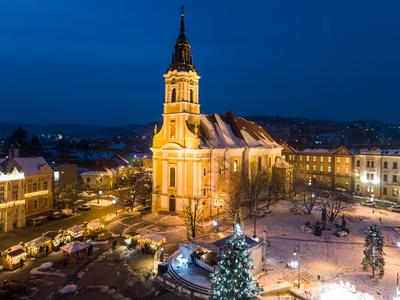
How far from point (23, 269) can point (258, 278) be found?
1714 centimetres

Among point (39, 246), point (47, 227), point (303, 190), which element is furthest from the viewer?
point (303, 190)

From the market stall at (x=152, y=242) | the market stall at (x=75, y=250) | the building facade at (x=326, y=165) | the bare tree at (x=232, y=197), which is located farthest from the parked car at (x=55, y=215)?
the building facade at (x=326, y=165)

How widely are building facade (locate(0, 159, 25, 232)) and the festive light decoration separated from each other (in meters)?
29.8

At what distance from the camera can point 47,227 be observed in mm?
34438

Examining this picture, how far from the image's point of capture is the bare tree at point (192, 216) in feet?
96.8

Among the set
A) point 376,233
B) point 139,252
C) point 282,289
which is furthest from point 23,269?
point 376,233

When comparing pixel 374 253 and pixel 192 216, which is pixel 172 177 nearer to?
pixel 192 216

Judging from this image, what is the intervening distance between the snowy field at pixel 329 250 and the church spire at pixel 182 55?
19.8 m

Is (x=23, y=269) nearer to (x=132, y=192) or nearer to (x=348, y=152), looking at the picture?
(x=132, y=192)

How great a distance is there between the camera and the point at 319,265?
23938mm

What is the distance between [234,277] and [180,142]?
80.0 feet

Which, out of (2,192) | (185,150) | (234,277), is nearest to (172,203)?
(185,150)

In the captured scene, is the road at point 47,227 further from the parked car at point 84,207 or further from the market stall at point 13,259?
the market stall at point 13,259

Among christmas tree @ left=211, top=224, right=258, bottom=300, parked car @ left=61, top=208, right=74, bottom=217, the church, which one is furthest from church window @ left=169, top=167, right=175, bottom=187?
christmas tree @ left=211, top=224, right=258, bottom=300
